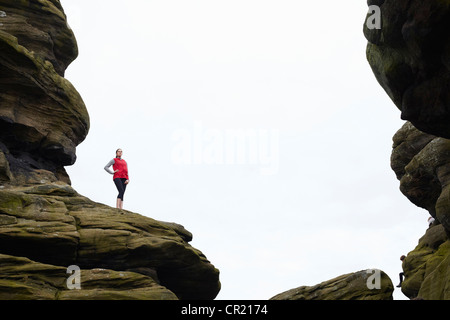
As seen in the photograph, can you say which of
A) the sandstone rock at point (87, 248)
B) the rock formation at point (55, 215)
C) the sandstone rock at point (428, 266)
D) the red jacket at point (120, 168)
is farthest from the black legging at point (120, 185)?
the sandstone rock at point (428, 266)

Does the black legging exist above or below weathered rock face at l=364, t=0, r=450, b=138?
below

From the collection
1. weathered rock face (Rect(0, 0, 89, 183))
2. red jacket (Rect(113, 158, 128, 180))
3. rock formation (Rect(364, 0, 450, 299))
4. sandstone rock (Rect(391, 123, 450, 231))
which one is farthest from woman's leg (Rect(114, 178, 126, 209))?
sandstone rock (Rect(391, 123, 450, 231))

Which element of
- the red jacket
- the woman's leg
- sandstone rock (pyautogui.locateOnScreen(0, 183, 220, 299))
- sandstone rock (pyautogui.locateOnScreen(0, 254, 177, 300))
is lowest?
sandstone rock (pyautogui.locateOnScreen(0, 254, 177, 300))

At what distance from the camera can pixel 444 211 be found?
2850 cm

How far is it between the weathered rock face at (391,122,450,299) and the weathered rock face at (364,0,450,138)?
321 inches

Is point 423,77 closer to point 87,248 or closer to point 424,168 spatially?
point 424,168

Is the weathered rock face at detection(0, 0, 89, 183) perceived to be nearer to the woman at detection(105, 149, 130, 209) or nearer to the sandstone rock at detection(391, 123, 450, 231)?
the woman at detection(105, 149, 130, 209)

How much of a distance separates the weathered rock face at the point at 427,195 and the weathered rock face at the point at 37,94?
1010 inches

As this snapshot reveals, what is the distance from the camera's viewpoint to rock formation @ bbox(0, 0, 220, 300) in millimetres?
22000

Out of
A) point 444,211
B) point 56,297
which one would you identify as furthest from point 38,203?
point 444,211

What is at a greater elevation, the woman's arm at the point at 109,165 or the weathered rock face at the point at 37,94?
the weathered rock face at the point at 37,94

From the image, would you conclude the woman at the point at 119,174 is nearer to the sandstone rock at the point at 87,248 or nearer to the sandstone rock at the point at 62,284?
the sandstone rock at the point at 87,248

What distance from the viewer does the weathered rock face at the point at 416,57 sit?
18.4 m
